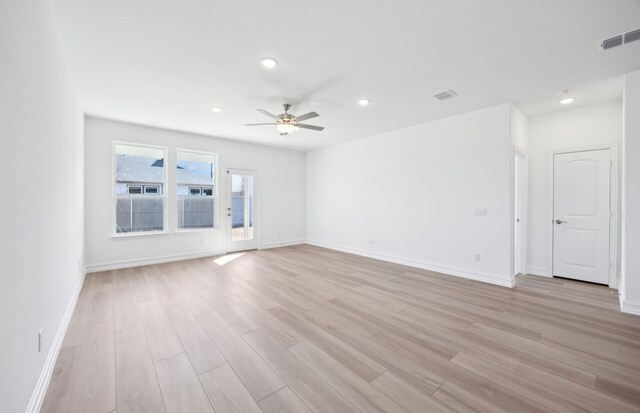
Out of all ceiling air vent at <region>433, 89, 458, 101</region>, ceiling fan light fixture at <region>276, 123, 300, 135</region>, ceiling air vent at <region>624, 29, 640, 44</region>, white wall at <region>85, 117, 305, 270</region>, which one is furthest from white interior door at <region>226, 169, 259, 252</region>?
ceiling air vent at <region>624, 29, 640, 44</region>

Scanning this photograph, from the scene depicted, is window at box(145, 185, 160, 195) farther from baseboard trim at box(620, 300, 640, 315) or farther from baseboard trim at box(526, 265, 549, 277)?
baseboard trim at box(620, 300, 640, 315)

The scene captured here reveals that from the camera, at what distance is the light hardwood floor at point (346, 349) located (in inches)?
66.7

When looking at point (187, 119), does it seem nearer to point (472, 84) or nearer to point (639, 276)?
point (472, 84)

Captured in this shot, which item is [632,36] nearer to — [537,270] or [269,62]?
[269,62]

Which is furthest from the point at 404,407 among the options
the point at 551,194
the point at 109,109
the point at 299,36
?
the point at 109,109

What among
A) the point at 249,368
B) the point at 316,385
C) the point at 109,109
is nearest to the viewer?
the point at 316,385

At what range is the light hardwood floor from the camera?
170 cm

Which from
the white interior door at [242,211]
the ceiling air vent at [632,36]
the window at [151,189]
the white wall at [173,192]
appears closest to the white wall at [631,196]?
the ceiling air vent at [632,36]

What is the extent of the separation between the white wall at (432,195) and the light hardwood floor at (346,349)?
2.56 ft

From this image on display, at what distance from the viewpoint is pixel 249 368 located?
78.9 inches

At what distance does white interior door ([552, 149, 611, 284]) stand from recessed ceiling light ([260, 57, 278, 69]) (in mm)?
4882

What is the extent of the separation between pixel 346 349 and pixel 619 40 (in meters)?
3.86

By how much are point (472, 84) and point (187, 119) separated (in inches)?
183

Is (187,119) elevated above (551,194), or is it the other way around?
(187,119)
